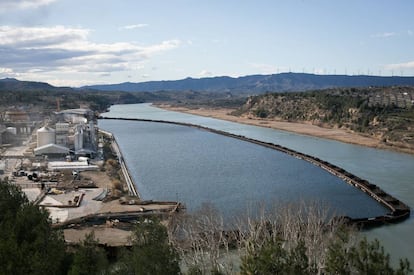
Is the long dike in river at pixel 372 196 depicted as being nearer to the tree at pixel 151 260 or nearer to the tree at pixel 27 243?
the tree at pixel 151 260

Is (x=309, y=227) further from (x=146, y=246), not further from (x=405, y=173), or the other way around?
(x=405, y=173)

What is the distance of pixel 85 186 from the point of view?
21016 mm

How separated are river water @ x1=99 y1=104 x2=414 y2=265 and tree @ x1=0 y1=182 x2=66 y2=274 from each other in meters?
7.87

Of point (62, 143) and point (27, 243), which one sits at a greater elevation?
point (27, 243)

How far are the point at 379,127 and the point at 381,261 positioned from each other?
121ft

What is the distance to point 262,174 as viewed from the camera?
82.0ft

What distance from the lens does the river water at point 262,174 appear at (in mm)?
18219

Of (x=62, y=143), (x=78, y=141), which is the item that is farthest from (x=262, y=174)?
(x=62, y=143)

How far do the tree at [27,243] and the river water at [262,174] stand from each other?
7866 millimetres

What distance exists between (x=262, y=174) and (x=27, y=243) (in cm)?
1779

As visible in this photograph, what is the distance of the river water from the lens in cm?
1822

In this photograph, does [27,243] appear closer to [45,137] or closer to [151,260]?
[151,260]

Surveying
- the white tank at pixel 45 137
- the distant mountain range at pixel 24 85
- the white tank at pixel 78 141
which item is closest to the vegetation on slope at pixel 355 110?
the white tank at pixel 78 141

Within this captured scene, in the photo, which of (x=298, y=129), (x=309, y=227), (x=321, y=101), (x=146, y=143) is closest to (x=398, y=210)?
(x=309, y=227)
